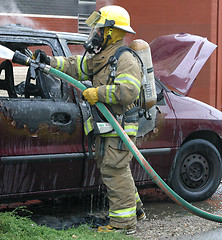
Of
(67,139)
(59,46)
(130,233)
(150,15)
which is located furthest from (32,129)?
(150,15)

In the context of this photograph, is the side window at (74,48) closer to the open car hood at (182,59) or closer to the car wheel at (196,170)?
the open car hood at (182,59)

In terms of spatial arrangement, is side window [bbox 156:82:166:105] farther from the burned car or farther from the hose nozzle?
the hose nozzle

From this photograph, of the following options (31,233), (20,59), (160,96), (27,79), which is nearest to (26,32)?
(27,79)

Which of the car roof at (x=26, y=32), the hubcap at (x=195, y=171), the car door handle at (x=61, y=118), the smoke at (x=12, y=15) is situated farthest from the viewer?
the smoke at (x=12, y=15)

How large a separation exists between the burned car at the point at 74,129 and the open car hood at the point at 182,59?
0.01 m

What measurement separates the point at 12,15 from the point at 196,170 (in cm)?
708

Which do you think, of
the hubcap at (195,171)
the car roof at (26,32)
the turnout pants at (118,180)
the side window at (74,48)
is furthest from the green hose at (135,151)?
the hubcap at (195,171)

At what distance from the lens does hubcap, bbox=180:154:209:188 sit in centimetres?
521

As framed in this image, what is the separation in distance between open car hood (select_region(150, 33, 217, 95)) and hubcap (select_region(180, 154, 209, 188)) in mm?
732

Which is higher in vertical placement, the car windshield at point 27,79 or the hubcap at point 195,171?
the car windshield at point 27,79

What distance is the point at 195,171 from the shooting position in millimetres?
5285

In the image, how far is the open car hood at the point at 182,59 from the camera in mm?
5098

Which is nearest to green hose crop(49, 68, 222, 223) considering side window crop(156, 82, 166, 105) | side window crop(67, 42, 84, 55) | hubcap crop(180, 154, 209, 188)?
side window crop(67, 42, 84, 55)

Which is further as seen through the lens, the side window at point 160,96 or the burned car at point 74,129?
the side window at point 160,96
